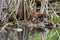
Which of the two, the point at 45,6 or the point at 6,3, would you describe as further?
the point at 45,6

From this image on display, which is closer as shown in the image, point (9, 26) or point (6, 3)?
point (9, 26)

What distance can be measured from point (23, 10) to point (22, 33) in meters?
0.16

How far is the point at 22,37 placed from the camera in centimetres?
87

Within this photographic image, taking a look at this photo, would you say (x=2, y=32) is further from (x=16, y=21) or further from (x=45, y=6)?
(x=45, y=6)

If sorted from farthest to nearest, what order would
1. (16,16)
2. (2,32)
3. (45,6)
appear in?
(45,6), (16,16), (2,32)

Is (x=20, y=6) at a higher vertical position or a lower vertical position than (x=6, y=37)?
higher

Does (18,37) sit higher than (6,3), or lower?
lower

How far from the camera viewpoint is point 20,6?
956mm

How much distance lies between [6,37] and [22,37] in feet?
0.25

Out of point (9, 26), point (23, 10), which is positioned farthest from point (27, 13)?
point (9, 26)

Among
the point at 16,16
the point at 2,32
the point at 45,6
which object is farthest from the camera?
the point at 45,6

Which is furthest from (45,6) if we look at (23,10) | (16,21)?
(16,21)

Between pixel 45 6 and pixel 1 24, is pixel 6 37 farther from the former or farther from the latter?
pixel 45 6

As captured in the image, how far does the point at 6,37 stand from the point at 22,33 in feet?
0.29
